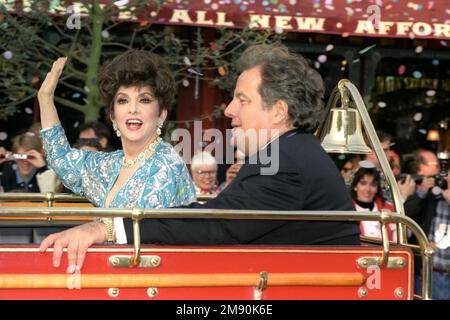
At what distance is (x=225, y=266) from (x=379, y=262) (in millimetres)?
568

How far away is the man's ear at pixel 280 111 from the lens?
3.08 metres

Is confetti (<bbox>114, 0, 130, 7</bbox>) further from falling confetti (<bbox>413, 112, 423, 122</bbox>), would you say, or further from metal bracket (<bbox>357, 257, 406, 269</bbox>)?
metal bracket (<bbox>357, 257, 406, 269</bbox>)

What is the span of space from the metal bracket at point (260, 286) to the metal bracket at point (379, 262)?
37cm

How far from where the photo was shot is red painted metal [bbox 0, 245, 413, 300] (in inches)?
104

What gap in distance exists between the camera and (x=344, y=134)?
3.57m

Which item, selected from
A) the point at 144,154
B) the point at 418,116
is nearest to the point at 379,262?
the point at 144,154

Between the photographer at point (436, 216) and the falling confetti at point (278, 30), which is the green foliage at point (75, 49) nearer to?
the falling confetti at point (278, 30)

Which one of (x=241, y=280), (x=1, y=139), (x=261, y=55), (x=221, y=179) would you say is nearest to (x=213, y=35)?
(x=221, y=179)

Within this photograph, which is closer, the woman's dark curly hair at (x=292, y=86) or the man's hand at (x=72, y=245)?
the man's hand at (x=72, y=245)

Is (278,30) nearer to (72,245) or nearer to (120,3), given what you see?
(120,3)

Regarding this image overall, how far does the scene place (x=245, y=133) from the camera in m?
3.11

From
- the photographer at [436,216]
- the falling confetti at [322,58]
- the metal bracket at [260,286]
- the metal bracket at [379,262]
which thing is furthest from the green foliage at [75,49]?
the metal bracket at [260,286]

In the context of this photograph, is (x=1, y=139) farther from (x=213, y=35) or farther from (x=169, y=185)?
(x=169, y=185)

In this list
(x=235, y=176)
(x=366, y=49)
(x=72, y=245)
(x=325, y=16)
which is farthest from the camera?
(x=366, y=49)
